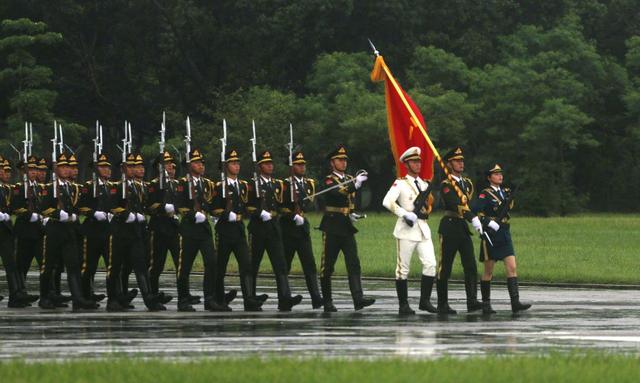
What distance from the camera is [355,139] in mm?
74250

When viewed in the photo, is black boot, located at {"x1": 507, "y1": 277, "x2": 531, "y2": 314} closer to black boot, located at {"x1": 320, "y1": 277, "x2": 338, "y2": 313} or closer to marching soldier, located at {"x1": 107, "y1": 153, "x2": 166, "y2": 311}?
black boot, located at {"x1": 320, "y1": 277, "x2": 338, "y2": 313}

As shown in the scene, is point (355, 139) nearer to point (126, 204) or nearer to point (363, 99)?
point (363, 99)

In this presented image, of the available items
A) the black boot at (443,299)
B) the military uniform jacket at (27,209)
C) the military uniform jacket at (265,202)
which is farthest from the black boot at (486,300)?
the military uniform jacket at (27,209)

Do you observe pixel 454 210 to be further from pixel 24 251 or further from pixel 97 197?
pixel 24 251

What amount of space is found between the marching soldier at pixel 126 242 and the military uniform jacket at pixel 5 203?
1.58 meters

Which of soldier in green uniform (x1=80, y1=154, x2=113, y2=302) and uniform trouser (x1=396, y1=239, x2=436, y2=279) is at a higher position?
soldier in green uniform (x1=80, y1=154, x2=113, y2=302)

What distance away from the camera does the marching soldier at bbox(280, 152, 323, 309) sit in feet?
68.2

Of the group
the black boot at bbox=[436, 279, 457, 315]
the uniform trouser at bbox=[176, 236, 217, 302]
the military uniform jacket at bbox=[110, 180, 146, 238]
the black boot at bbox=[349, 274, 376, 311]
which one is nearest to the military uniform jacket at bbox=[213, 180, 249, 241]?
the uniform trouser at bbox=[176, 236, 217, 302]

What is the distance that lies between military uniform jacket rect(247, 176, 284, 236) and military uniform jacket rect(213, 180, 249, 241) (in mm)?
80

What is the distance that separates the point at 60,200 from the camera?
21.8 m

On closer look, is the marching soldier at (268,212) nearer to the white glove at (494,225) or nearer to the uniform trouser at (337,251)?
the uniform trouser at (337,251)

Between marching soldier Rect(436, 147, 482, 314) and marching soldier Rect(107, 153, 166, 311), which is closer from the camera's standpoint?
marching soldier Rect(436, 147, 482, 314)

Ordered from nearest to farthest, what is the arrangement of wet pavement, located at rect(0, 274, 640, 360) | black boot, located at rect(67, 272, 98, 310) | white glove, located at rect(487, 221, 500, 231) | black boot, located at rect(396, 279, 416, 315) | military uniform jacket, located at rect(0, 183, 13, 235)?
wet pavement, located at rect(0, 274, 640, 360)
black boot, located at rect(396, 279, 416, 315)
white glove, located at rect(487, 221, 500, 231)
black boot, located at rect(67, 272, 98, 310)
military uniform jacket, located at rect(0, 183, 13, 235)

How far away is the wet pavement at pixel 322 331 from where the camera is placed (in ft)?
48.7
